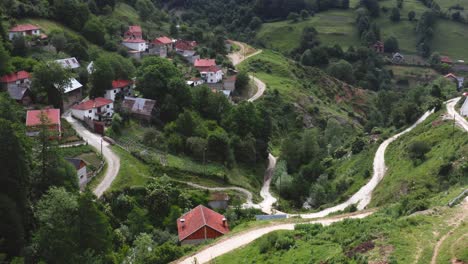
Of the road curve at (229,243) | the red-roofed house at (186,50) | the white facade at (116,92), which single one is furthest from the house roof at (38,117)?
the red-roofed house at (186,50)

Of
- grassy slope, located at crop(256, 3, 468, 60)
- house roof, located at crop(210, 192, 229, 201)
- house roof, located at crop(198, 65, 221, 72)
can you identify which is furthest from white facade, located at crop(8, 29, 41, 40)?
grassy slope, located at crop(256, 3, 468, 60)

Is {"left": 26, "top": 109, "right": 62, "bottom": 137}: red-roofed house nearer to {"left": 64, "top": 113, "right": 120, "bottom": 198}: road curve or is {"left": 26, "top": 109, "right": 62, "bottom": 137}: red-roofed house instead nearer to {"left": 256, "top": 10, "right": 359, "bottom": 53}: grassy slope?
{"left": 64, "top": 113, "right": 120, "bottom": 198}: road curve

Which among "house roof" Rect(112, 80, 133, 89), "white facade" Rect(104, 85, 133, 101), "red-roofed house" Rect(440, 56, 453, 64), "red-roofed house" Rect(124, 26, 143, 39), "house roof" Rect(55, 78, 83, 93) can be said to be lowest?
"red-roofed house" Rect(440, 56, 453, 64)

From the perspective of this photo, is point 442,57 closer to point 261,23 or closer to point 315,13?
point 315,13

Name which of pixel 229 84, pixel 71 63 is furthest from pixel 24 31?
pixel 229 84

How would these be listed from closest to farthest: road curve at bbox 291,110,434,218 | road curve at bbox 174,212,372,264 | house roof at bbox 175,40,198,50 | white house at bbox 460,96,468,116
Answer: road curve at bbox 174,212,372,264
road curve at bbox 291,110,434,218
white house at bbox 460,96,468,116
house roof at bbox 175,40,198,50

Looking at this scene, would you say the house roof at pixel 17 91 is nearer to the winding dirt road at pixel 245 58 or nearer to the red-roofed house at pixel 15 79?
the red-roofed house at pixel 15 79
